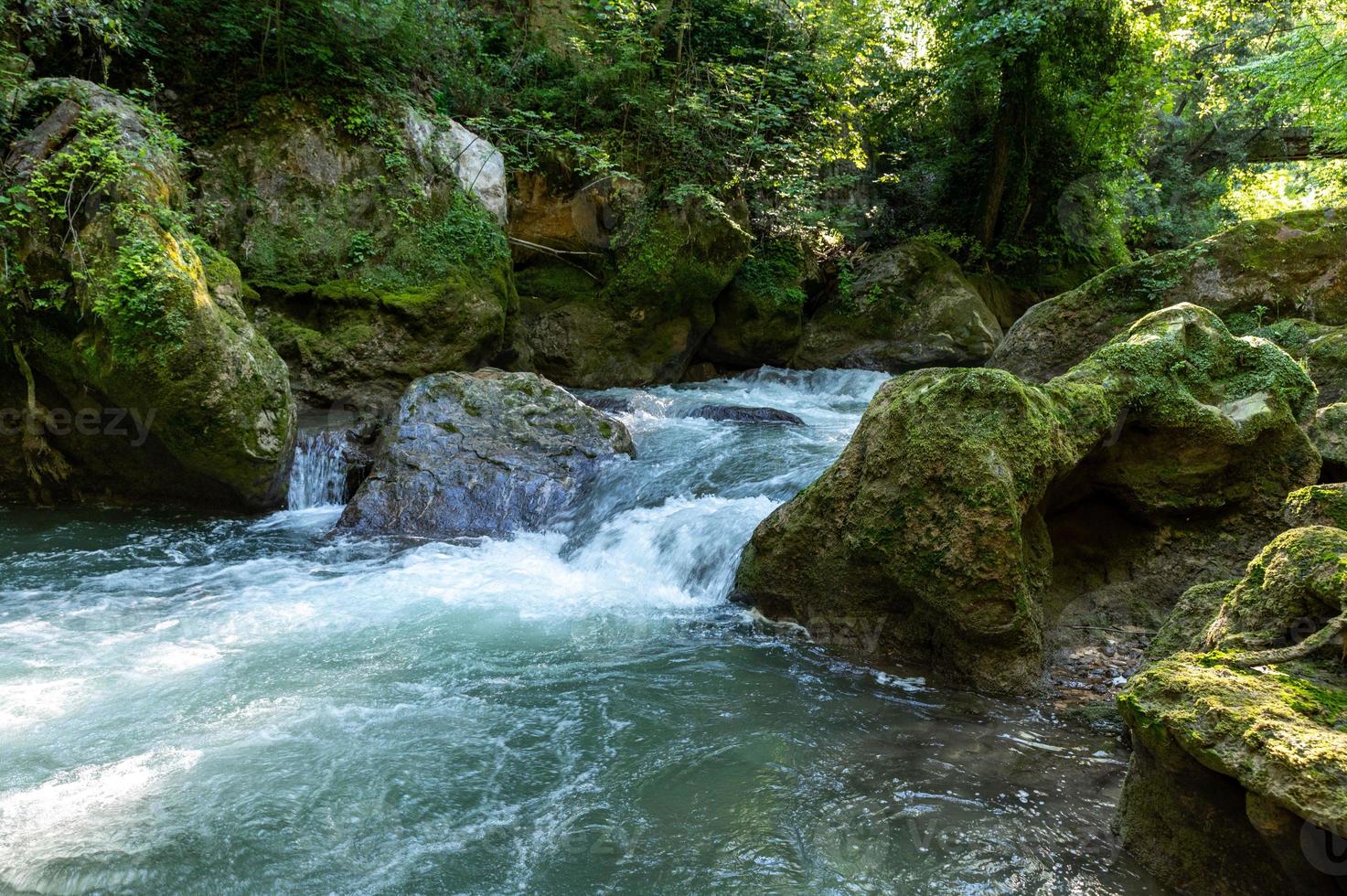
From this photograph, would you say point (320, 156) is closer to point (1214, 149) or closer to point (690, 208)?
point (690, 208)

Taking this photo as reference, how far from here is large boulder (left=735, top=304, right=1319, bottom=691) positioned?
4.25m

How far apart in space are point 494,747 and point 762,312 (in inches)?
453

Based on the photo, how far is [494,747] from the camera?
12.4 feet

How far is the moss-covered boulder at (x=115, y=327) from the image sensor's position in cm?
686

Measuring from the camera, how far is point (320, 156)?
1035 cm

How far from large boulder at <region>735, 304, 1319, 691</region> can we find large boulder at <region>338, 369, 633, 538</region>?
309 centimetres

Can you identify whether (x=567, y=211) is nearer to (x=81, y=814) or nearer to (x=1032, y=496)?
(x=1032, y=496)

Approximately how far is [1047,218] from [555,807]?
52.3ft

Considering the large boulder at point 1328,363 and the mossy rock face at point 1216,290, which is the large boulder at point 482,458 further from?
the large boulder at point 1328,363

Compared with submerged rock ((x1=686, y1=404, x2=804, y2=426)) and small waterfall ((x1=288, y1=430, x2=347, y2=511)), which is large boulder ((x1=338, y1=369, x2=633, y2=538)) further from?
submerged rock ((x1=686, y1=404, x2=804, y2=426))

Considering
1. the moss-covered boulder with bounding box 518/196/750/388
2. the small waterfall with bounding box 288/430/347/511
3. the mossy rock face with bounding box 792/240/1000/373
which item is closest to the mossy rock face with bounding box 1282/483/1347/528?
the small waterfall with bounding box 288/430/347/511

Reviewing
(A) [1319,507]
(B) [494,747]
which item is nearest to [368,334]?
(B) [494,747]

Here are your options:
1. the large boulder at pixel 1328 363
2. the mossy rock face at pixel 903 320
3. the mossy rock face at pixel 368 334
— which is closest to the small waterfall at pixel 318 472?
the mossy rock face at pixel 368 334

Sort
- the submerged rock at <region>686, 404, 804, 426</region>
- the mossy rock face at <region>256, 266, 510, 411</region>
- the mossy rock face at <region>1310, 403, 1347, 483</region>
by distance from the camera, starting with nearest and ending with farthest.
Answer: the mossy rock face at <region>1310, 403, 1347, 483</region> < the mossy rock face at <region>256, 266, 510, 411</region> < the submerged rock at <region>686, 404, 804, 426</region>
